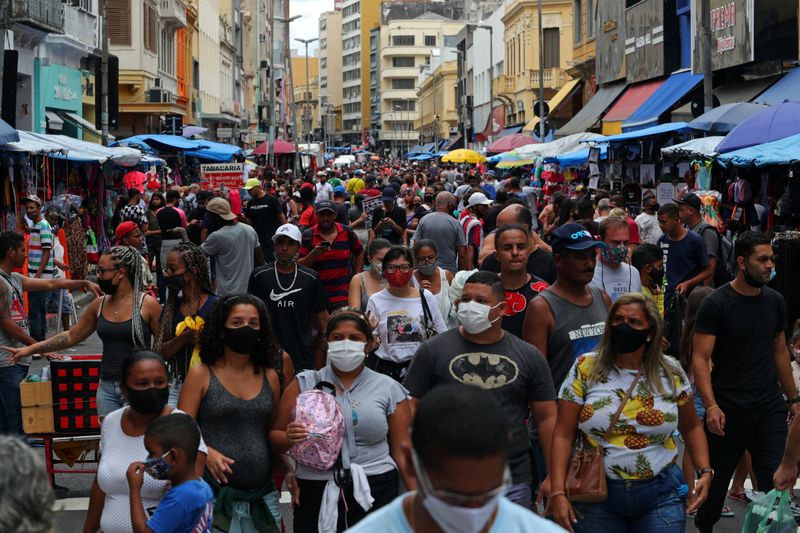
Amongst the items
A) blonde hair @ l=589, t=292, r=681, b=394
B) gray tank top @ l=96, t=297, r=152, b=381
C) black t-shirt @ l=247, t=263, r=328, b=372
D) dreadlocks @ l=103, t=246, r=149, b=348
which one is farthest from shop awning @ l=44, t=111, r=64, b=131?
blonde hair @ l=589, t=292, r=681, b=394

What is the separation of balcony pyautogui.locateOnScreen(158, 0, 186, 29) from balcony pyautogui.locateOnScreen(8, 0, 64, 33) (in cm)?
1617

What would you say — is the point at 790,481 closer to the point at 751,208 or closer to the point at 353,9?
the point at 751,208

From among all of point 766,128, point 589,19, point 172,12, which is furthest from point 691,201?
point 172,12

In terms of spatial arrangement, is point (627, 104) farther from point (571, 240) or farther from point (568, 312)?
point (568, 312)

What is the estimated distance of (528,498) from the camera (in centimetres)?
Answer: 570

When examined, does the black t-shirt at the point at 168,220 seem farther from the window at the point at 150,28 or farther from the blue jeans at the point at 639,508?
the window at the point at 150,28

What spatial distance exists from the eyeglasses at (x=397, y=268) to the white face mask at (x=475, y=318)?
2.16 metres

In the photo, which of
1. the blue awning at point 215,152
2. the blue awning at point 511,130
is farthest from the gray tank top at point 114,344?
the blue awning at point 511,130

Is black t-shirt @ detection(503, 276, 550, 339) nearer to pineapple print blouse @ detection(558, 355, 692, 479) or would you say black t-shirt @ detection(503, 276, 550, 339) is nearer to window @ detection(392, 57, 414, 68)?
pineapple print blouse @ detection(558, 355, 692, 479)

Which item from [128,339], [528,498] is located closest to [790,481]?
[528,498]

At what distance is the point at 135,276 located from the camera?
7652mm

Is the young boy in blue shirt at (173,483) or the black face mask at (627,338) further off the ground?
the black face mask at (627,338)

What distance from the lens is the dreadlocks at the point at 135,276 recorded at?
294 inches

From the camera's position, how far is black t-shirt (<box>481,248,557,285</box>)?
28.1ft
